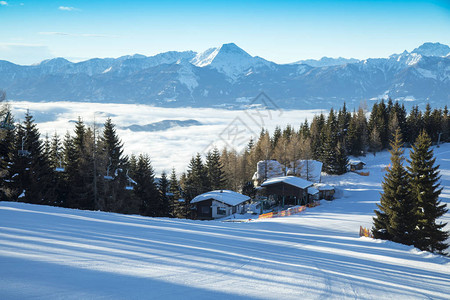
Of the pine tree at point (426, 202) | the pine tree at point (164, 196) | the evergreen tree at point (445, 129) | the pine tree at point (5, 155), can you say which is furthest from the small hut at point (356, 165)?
the pine tree at point (5, 155)

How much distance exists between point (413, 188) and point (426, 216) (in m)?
2.09

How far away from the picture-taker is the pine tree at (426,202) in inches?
803

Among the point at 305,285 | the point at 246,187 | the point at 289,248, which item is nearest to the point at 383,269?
the point at 289,248

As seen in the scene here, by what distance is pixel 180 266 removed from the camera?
25.3ft

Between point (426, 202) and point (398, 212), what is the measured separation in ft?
8.01

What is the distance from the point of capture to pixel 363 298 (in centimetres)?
729

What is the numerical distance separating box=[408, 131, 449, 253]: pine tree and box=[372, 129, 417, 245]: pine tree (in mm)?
603

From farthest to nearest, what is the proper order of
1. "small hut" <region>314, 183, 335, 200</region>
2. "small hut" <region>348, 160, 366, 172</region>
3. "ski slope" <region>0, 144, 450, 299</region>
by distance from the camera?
"small hut" <region>348, 160, 366, 172</region> → "small hut" <region>314, 183, 335, 200</region> → "ski slope" <region>0, 144, 450, 299</region>

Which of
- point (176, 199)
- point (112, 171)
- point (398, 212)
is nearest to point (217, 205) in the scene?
point (176, 199)

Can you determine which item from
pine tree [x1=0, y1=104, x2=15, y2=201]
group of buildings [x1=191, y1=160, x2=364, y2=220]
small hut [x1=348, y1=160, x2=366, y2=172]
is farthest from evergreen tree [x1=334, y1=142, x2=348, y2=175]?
pine tree [x1=0, y1=104, x2=15, y2=201]

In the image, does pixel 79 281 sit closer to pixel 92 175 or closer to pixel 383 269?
pixel 383 269

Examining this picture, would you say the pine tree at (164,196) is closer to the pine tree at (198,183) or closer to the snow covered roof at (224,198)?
the pine tree at (198,183)

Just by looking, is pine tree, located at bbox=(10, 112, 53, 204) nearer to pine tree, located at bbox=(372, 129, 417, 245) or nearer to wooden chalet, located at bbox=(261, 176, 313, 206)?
pine tree, located at bbox=(372, 129, 417, 245)

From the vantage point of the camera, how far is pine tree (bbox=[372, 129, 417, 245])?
20.3 m
